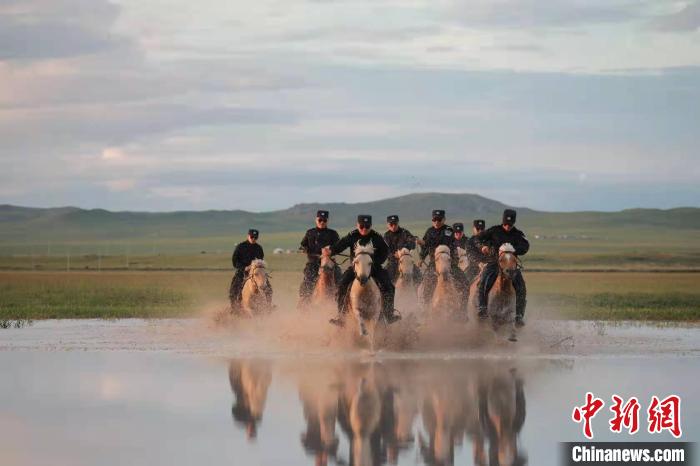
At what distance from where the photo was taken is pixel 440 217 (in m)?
24.8

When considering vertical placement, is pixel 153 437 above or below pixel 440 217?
below

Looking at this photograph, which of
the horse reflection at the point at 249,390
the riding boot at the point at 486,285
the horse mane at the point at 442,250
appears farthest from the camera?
the horse mane at the point at 442,250

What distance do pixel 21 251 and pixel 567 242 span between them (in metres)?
70.0

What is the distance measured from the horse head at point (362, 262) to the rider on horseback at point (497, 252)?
2142 millimetres

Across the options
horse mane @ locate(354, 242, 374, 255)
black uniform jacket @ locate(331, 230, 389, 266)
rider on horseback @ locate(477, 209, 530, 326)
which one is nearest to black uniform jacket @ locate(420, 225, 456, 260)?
rider on horseback @ locate(477, 209, 530, 326)

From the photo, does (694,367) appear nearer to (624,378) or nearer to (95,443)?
(624,378)

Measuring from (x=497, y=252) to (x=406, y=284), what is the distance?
313 centimetres

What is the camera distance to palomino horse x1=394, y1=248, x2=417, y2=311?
24.7m

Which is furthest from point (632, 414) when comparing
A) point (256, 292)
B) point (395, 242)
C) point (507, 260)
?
point (256, 292)

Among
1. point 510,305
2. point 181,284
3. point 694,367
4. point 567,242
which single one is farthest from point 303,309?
point 567,242

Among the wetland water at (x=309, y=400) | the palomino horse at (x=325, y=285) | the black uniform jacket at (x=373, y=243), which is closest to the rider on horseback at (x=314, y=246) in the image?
the palomino horse at (x=325, y=285)

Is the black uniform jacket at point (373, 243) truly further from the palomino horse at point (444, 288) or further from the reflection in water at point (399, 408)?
the reflection in water at point (399, 408)

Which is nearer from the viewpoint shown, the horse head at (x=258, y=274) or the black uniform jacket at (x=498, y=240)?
the black uniform jacket at (x=498, y=240)

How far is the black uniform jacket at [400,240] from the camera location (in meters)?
25.1
